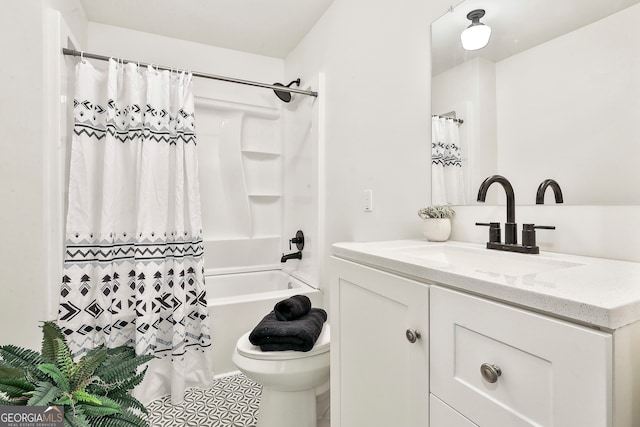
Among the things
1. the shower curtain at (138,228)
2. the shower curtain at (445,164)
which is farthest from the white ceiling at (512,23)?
the shower curtain at (138,228)

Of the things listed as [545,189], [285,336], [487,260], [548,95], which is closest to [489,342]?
[487,260]

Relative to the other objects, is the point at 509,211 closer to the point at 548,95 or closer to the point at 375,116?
the point at 548,95

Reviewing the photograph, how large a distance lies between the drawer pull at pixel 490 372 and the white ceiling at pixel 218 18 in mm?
2145

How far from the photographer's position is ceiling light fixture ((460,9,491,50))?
1102mm

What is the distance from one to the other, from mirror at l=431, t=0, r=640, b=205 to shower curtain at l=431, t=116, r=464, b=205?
1.0 inches

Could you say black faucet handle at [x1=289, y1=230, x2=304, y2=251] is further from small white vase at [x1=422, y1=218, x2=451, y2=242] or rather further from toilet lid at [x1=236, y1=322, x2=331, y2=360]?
small white vase at [x1=422, y1=218, x2=451, y2=242]

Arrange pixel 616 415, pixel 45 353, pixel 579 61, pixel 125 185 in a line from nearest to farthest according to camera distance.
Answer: pixel 616 415 < pixel 45 353 < pixel 579 61 < pixel 125 185

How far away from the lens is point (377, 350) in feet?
2.76

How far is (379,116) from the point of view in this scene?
1.55 m

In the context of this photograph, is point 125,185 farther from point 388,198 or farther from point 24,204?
point 388,198

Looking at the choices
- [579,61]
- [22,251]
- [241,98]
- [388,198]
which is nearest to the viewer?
[579,61]

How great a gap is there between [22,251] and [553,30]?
2.14m

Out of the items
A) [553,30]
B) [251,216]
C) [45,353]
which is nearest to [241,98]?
[251,216]

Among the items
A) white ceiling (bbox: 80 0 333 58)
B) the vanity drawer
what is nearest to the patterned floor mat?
the vanity drawer
